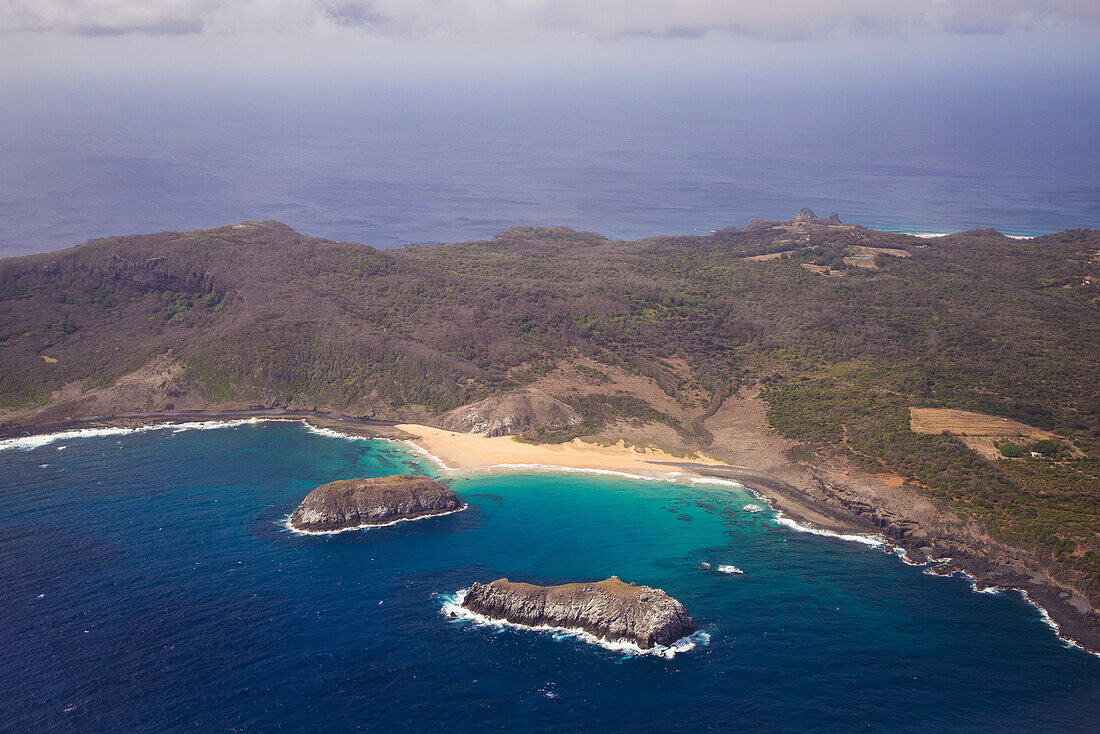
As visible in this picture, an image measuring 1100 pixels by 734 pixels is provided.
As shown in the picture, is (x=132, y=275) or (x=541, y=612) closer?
(x=541, y=612)

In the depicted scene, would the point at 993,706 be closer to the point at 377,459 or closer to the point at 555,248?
the point at 377,459

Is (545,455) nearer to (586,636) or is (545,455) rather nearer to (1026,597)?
(586,636)

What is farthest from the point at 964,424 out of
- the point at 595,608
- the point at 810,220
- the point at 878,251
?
the point at 810,220

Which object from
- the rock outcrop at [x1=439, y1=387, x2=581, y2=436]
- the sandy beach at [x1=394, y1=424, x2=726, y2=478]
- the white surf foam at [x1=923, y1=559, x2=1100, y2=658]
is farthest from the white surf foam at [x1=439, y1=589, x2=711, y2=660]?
A: the rock outcrop at [x1=439, y1=387, x2=581, y2=436]

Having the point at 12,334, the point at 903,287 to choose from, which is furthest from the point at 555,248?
the point at 12,334

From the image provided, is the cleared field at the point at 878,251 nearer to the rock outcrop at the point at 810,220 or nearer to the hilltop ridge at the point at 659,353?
the hilltop ridge at the point at 659,353

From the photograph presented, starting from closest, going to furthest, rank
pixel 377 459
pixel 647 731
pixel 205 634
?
pixel 647 731 → pixel 205 634 → pixel 377 459
